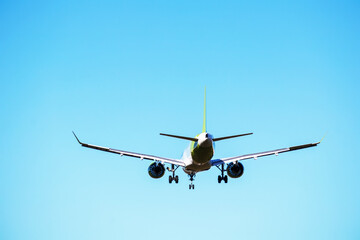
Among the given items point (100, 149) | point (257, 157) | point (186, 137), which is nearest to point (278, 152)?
point (257, 157)

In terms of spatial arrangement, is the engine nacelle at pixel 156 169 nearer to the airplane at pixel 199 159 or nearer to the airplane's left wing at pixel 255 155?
the airplane at pixel 199 159

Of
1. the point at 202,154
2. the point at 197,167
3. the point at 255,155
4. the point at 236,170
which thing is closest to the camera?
the point at 202,154

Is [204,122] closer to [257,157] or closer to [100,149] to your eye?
[257,157]

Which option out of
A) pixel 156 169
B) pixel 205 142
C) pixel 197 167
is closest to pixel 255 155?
pixel 197 167

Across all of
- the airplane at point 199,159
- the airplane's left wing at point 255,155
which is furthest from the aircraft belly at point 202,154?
the airplane's left wing at point 255,155

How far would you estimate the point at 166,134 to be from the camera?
50.0 m

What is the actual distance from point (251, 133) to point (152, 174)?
16.1 m

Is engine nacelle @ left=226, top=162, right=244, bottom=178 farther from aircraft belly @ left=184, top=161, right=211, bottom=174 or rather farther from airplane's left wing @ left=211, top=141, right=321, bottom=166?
aircraft belly @ left=184, top=161, right=211, bottom=174

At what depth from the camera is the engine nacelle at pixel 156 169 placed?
5962 centimetres

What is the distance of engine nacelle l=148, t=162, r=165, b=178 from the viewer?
59.6 metres

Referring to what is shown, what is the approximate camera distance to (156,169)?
5966cm

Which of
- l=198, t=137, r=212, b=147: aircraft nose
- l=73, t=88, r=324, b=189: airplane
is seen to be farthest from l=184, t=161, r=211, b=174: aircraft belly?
l=198, t=137, r=212, b=147: aircraft nose

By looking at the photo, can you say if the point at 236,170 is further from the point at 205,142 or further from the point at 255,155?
the point at 205,142

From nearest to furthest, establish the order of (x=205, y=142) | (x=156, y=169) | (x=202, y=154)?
(x=205, y=142), (x=202, y=154), (x=156, y=169)
